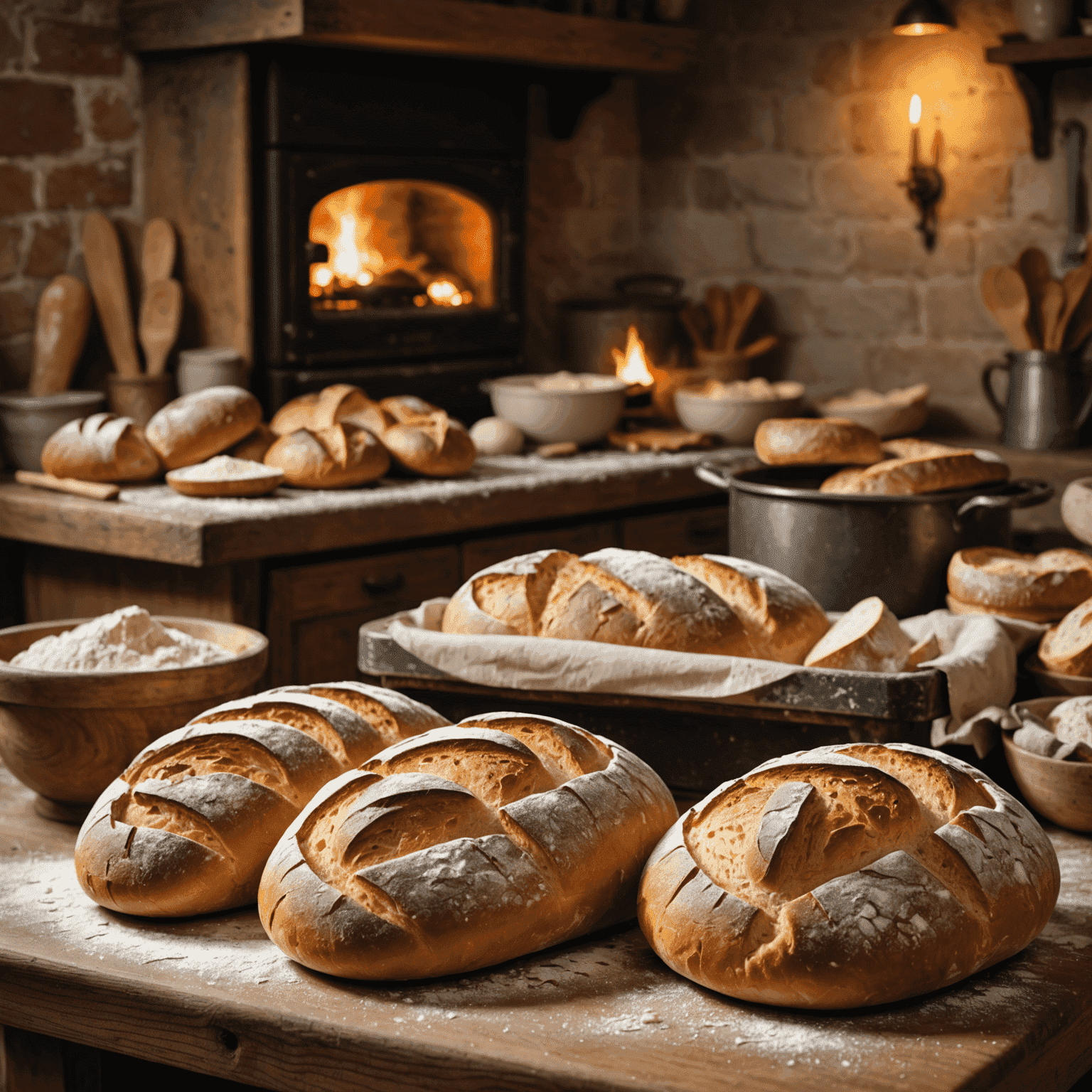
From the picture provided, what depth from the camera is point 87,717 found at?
142cm

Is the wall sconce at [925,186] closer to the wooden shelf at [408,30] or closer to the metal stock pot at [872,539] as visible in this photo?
the wooden shelf at [408,30]

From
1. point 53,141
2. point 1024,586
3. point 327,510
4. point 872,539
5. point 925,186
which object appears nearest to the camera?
point 1024,586

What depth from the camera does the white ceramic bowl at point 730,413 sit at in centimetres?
395

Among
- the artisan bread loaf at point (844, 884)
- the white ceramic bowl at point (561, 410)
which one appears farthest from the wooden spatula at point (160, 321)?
the artisan bread loaf at point (844, 884)

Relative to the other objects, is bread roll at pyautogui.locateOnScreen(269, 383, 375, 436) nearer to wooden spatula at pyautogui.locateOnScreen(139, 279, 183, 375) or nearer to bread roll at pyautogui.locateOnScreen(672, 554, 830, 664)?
wooden spatula at pyautogui.locateOnScreen(139, 279, 183, 375)

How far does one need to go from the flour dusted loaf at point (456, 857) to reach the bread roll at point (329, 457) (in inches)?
78.9

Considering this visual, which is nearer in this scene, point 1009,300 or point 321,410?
point 321,410

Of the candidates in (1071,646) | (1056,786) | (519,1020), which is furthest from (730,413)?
(519,1020)

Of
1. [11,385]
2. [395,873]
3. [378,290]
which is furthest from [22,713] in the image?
[378,290]

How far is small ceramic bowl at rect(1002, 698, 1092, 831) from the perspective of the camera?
1.40m

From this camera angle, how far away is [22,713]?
1.43m

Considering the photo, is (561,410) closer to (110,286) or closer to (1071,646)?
(110,286)

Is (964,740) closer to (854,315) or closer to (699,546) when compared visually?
(699,546)

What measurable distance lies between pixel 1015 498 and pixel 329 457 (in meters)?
1.61
